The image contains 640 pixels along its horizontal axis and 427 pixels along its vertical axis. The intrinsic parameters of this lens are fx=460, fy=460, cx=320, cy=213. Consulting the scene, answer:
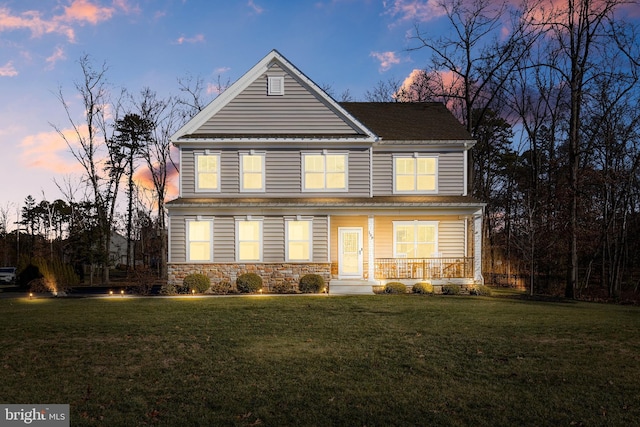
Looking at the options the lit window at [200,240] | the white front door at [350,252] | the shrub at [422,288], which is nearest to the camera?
the shrub at [422,288]

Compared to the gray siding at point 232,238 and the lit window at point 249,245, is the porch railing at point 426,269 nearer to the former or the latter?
the gray siding at point 232,238

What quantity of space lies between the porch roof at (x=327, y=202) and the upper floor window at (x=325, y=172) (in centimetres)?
63

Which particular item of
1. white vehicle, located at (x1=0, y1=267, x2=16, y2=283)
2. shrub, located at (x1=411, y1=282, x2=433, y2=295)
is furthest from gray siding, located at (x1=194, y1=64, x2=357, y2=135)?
white vehicle, located at (x1=0, y1=267, x2=16, y2=283)

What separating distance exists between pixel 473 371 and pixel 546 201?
2441 centimetres

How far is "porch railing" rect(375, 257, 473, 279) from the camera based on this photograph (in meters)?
20.3

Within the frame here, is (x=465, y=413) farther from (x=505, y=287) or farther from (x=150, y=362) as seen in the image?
(x=505, y=287)

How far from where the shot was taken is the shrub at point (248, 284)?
62.5 feet

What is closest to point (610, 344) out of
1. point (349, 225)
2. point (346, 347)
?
point (346, 347)

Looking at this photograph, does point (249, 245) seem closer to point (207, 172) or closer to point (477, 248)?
point (207, 172)

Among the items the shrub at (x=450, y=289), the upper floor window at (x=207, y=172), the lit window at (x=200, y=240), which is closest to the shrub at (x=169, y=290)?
the lit window at (x=200, y=240)

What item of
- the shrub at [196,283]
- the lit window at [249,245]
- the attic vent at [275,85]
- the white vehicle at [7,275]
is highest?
the attic vent at [275,85]

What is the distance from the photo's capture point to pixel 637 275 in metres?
35.8

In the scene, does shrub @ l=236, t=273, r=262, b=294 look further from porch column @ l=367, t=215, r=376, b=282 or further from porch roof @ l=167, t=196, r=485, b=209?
porch column @ l=367, t=215, r=376, b=282

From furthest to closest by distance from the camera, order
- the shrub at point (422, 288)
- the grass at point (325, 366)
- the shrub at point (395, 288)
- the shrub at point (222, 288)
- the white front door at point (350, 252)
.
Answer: the white front door at point (350, 252) < the shrub at point (222, 288) < the shrub at point (422, 288) < the shrub at point (395, 288) < the grass at point (325, 366)
